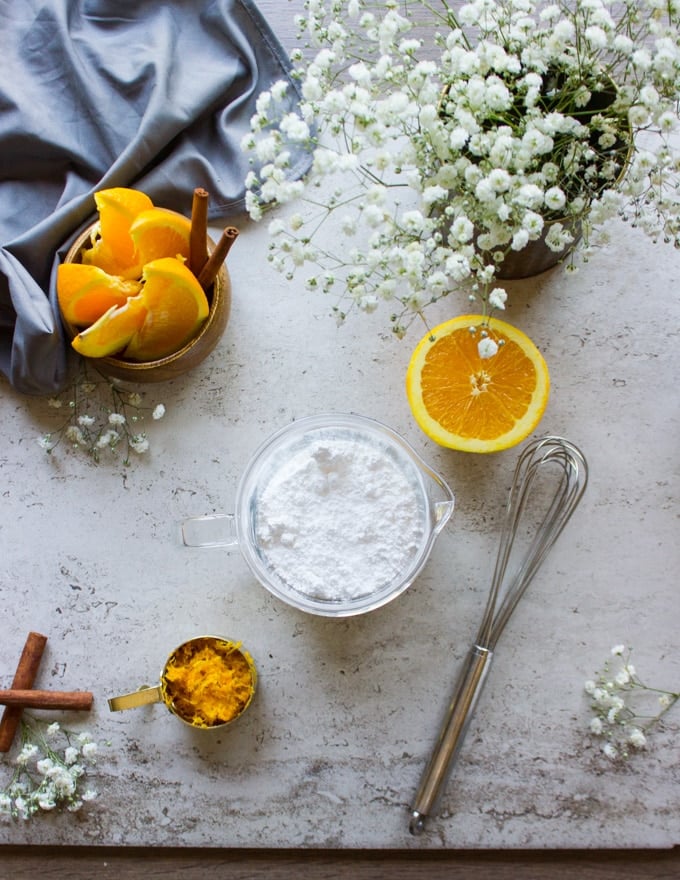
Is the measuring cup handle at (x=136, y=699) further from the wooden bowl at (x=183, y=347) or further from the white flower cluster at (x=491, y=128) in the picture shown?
the white flower cluster at (x=491, y=128)

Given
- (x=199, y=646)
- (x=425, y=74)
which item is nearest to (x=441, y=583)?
(x=199, y=646)

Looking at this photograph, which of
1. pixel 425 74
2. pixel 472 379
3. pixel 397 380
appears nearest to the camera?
pixel 425 74

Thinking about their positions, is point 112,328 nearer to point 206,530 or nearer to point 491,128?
point 206,530

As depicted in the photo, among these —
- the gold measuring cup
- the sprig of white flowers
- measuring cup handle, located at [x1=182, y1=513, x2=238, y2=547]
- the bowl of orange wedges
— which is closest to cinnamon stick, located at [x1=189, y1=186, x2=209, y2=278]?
the bowl of orange wedges

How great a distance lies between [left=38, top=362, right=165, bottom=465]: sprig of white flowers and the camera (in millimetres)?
1206

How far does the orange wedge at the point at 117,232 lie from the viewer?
107 cm

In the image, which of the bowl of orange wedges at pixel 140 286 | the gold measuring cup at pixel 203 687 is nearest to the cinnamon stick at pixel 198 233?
the bowl of orange wedges at pixel 140 286

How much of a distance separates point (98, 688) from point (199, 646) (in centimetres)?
17

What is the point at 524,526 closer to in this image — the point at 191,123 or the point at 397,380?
the point at 397,380

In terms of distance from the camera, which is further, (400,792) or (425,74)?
(400,792)

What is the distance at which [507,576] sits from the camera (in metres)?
1.17

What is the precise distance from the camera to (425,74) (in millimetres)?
832

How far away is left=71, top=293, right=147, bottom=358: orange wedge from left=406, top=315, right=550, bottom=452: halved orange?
36 centimetres

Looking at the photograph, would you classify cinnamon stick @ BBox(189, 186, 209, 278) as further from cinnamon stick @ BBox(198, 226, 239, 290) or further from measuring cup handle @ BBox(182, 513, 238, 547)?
measuring cup handle @ BBox(182, 513, 238, 547)
